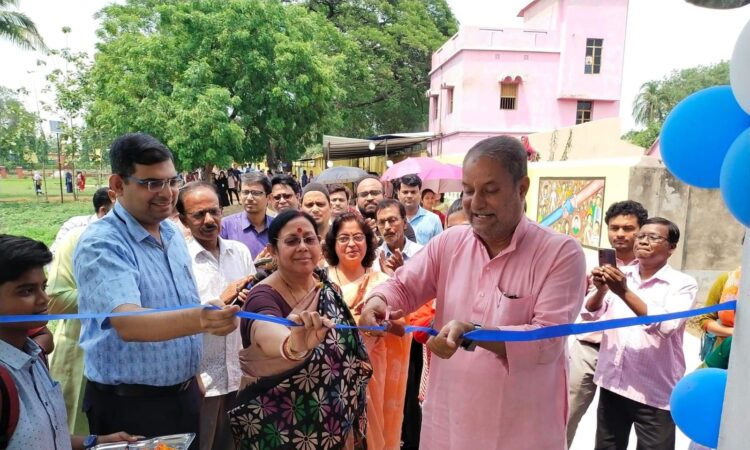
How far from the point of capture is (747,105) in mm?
1325

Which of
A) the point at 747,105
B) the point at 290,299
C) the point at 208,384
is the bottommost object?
the point at 208,384

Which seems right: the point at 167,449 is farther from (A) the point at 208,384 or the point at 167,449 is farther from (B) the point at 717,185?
(B) the point at 717,185

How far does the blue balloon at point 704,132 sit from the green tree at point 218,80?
13.3m

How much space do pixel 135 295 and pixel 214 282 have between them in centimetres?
120

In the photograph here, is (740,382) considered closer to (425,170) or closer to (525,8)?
(425,170)

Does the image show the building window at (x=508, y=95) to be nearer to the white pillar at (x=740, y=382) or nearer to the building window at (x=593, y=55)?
the building window at (x=593, y=55)

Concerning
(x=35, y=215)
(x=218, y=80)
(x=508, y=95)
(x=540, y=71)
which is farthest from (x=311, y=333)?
(x=540, y=71)

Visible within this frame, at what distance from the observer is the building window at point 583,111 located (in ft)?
79.7

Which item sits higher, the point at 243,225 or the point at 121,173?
the point at 121,173

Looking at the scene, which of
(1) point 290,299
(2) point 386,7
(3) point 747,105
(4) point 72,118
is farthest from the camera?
(2) point 386,7

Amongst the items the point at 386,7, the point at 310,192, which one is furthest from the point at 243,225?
the point at 386,7

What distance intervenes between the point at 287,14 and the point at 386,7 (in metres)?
14.3

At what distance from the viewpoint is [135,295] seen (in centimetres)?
207

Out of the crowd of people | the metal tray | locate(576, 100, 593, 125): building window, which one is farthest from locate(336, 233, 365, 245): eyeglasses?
locate(576, 100, 593, 125): building window
